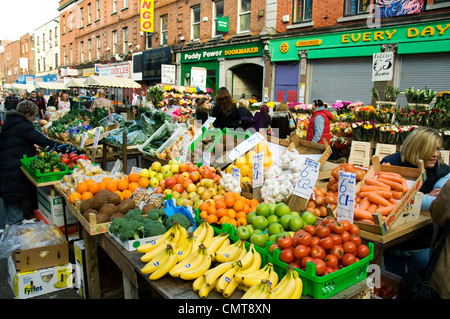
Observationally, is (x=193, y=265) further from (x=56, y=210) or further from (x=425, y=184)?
(x=56, y=210)

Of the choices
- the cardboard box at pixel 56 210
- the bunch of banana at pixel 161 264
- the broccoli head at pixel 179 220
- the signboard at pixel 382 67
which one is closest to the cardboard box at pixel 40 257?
the cardboard box at pixel 56 210

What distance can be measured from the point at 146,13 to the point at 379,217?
23.0 metres

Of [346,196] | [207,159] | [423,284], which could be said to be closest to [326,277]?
[423,284]

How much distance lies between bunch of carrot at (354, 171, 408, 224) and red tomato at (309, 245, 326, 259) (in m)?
0.77

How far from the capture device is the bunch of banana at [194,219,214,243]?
271cm

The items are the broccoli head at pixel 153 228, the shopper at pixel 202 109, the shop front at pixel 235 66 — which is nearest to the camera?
the broccoli head at pixel 153 228

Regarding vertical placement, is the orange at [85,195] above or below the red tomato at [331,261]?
below

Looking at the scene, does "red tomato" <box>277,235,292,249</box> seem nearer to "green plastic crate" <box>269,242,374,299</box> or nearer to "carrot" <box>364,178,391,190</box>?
"green plastic crate" <box>269,242,374,299</box>

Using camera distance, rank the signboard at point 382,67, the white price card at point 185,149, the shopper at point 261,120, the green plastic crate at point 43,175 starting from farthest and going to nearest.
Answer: the signboard at point 382,67 < the shopper at point 261,120 < the white price card at point 185,149 < the green plastic crate at point 43,175

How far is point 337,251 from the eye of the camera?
2.15m

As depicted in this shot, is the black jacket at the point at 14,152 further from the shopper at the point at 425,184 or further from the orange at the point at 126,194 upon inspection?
the shopper at the point at 425,184

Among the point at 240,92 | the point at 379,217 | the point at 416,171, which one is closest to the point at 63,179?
the point at 379,217

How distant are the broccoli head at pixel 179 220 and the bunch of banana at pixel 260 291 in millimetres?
1033

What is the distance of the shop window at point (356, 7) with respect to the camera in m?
11.5
